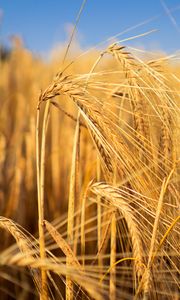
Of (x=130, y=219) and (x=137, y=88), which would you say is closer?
(x=130, y=219)

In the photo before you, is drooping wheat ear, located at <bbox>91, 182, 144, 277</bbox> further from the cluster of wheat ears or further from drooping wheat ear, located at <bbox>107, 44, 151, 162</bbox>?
drooping wheat ear, located at <bbox>107, 44, 151, 162</bbox>

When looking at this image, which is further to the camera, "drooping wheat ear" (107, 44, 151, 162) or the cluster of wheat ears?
"drooping wheat ear" (107, 44, 151, 162)

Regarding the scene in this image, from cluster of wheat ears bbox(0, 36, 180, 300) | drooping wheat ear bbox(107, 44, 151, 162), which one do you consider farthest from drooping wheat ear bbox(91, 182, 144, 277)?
drooping wheat ear bbox(107, 44, 151, 162)

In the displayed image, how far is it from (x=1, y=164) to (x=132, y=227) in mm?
1622


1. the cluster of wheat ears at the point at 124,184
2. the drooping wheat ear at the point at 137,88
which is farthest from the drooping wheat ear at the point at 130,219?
the drooping wheat ear at the point at 137,88

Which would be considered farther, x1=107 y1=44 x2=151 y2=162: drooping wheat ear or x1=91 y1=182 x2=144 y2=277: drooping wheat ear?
x1=107 y1=44 x2=151 y2=162: drooping wheat ear

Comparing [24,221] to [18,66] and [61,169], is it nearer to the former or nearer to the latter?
[61,169]

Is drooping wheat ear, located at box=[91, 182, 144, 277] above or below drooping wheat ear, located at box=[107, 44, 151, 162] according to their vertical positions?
below

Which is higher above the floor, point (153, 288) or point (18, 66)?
point (18, 66)

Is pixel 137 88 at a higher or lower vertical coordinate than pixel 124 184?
higher

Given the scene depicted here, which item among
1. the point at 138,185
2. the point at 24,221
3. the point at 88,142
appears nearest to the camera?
the point at 138,185

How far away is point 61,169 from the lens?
8.57 ft

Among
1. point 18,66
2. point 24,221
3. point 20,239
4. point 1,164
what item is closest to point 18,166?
point 1,164

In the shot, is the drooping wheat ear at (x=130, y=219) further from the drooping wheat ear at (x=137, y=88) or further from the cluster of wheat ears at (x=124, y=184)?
the drooping wheat ear at (x=137, y=88)
